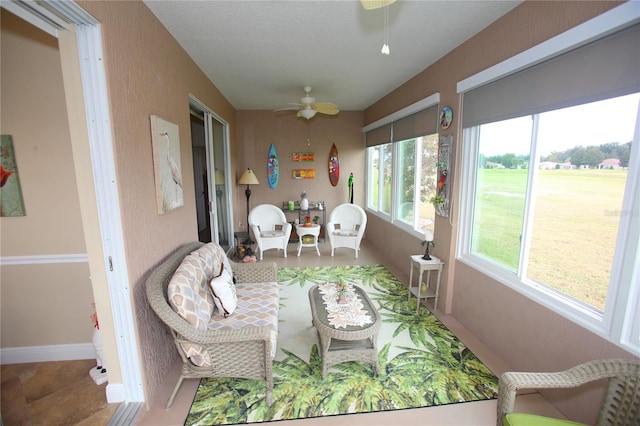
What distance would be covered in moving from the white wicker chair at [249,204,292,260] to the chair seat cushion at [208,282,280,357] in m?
1.92

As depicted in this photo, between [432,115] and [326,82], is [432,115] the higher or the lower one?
the lower one

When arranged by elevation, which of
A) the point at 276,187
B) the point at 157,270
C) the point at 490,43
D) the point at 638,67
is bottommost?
the point at 157,270

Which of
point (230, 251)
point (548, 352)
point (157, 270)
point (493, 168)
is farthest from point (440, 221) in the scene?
point (230, 251)

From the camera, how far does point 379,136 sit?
4914mm

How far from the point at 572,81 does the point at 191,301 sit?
2.65 metres

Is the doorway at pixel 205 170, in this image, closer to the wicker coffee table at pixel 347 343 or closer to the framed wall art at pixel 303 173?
the framed wall art at pixel 303 173

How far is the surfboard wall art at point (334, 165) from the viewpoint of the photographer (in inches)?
229

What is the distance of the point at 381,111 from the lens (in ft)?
15.5

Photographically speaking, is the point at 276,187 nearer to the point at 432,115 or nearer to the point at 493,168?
the point at 432,115

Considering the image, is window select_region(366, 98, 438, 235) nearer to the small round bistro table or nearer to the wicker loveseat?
the small round bistro table

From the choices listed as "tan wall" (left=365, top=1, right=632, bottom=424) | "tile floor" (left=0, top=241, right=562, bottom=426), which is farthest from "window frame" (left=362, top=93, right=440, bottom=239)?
"tile floor" (left=0, top=241, right=562, bottom=426)

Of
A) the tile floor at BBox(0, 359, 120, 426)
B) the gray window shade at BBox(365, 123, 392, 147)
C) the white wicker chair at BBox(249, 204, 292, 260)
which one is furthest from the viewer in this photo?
the white wicker chair at BBox(249, 204, 292, 260)

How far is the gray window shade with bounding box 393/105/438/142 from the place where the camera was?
3133 millimetres

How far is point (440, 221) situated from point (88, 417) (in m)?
3.20
